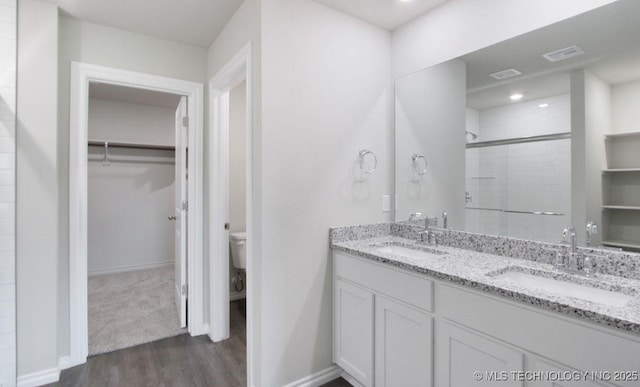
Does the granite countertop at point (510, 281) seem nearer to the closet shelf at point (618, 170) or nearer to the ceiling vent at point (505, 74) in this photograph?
the closet shelf at point (618, 170)

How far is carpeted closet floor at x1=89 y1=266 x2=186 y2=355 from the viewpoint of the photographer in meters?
2.71

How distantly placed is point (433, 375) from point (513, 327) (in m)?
0.49

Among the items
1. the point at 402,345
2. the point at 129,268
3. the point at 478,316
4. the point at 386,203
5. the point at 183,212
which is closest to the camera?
the point at 478,316

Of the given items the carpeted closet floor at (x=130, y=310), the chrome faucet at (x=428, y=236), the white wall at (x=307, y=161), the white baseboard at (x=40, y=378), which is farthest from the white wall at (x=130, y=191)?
the chrome faucet at (x=428, y=236)

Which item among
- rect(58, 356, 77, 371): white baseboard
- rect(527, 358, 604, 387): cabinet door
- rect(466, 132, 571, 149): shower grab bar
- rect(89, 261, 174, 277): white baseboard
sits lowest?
rect(58, 356, 77, 371): white baseboard

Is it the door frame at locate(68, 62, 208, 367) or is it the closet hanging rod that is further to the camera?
the closet hanging rod

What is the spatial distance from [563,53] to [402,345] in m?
1.68

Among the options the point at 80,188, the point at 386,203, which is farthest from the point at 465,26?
the point at 80,188

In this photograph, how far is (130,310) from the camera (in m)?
3.27

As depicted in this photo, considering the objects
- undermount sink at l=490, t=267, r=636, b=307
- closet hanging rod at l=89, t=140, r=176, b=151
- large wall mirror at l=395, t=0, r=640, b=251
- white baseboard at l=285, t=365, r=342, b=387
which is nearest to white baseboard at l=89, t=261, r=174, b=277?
closet hanging rod at l=89, t=140, r=176, b=151

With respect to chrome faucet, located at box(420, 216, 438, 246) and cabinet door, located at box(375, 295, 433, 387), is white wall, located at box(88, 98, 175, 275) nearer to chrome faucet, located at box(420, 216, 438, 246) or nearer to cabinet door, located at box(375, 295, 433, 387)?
chrome faucet, located at box(420, 216, 438, 246)

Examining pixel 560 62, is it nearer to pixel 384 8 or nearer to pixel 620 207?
pixel 620 207

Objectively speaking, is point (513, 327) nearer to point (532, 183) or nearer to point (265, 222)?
point (532, 183)

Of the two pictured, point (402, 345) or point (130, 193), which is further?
point (130, 193)
